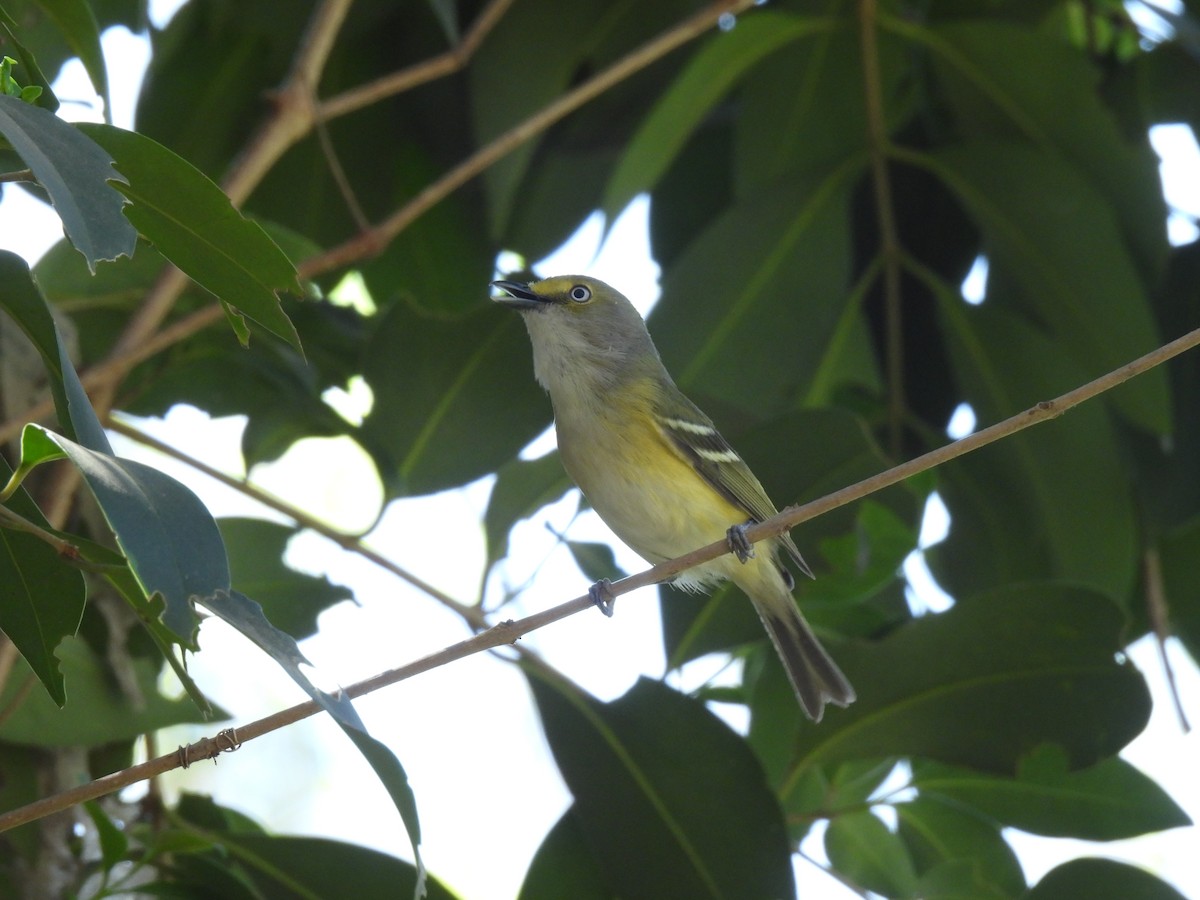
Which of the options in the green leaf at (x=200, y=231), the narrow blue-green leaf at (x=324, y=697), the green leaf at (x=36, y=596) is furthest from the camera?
the green leaf at (x=36, y=596)

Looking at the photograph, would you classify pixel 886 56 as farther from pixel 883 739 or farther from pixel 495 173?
pixel 883 739

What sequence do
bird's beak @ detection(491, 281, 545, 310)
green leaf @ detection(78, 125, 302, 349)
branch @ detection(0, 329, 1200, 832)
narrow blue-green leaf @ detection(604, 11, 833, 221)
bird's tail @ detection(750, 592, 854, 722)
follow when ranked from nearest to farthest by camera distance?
branch @ detection(0, 329, 1200, 832) → green leaf @ detection(78, 125, 302, 349) → bird's tail @ detection(750, 592, 854, 722) → narrow blue-green leaf @ detection(604, 11, 833, 221) → bird's beak @ detection(491, 281, 545, 310)

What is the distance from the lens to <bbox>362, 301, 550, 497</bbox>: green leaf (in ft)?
11.1

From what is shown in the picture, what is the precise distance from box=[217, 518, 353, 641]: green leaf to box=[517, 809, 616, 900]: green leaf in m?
0.74

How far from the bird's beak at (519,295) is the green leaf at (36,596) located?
2.12 m

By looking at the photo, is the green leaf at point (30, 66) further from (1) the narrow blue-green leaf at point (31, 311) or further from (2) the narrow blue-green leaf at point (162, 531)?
(2) the narrow blue-green leaf at point (162, 531)

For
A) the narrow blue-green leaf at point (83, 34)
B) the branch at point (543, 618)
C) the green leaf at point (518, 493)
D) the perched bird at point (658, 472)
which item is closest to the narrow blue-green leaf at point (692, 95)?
the perched bird at point (658, 472)

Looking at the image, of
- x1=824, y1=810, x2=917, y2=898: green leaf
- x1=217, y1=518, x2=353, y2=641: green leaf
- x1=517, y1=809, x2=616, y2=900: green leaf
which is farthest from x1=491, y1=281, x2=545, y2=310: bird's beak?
x1=824, y1=810, x2=917, y2=898: green leaf

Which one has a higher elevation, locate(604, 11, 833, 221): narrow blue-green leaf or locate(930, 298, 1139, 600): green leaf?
locate(604, 11, 833, 221): narrow blue-green leaf

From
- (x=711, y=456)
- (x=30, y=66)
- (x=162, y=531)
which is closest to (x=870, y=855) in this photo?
(x=711, y=456)

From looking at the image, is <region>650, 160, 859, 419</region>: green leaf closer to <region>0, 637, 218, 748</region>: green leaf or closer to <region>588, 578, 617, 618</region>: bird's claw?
<region>588, 578, 617, 618</region>: bird's claw

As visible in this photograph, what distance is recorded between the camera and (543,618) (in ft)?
6.82

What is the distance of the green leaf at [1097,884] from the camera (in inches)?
117

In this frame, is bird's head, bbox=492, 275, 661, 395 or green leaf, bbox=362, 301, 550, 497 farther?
bird's head, bbox=492, 275, 661, 395
